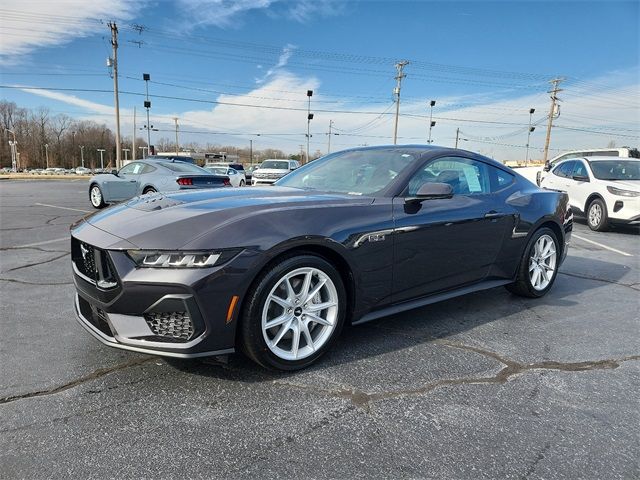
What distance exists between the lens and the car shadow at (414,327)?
8.65 feet

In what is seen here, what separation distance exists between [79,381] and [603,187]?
1039 cm

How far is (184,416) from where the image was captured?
2168 mm

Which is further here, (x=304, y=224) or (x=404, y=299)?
(x=404, y=299)

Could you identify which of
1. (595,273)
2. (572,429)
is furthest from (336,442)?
(595,273)

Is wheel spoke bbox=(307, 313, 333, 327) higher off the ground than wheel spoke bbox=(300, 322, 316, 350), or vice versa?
wheel spoke bbox=(307, 313, 333, 327)

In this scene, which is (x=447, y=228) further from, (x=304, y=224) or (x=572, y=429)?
(x=572, y=429)

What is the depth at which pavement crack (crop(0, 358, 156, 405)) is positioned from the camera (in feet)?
7.52

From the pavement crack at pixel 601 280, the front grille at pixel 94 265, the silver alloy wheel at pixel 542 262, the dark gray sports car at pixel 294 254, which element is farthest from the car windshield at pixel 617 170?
the front grille at pixel 94 265

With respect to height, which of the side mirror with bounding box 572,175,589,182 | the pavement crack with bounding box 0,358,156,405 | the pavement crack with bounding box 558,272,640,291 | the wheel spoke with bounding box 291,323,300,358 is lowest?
the pavement crack with bounding box 0,358,156,405

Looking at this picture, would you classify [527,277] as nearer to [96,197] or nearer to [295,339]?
[295,339]

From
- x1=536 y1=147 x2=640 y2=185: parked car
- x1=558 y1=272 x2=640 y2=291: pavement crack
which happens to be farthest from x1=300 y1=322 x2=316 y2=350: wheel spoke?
x1=536 y1=147 x2=640 y2=185: parked car

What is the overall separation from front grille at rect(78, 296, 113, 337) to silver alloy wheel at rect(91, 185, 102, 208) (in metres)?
10.3

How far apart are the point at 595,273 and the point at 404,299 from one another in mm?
3784

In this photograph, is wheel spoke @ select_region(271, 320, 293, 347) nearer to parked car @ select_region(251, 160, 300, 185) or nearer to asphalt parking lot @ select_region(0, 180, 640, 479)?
asphalt parking lot @ select_region(0, 180, 640, 479)
